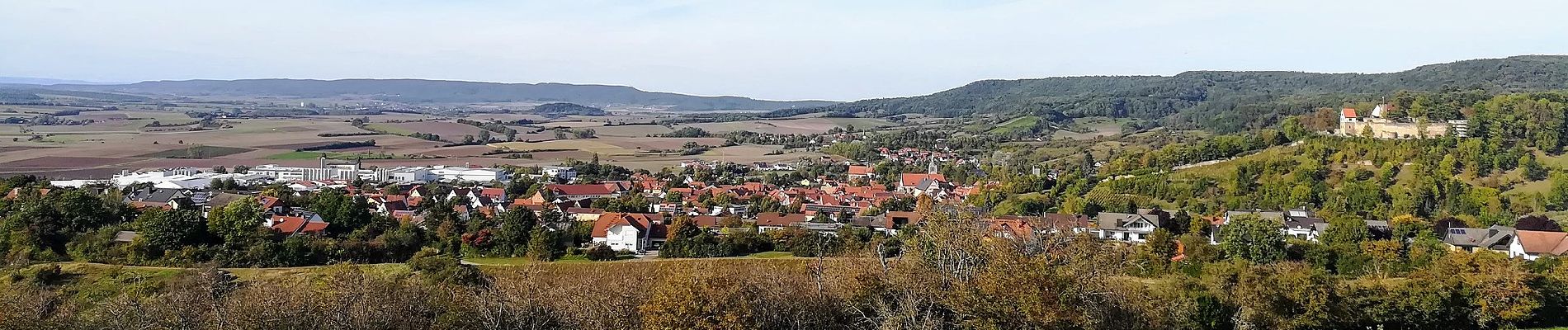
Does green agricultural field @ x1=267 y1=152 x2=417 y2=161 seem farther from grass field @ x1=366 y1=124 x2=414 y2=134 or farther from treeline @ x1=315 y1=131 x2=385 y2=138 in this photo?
grass field @ x1=366 y1=124 x2=414 y2=134

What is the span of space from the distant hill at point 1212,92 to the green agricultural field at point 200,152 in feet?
183

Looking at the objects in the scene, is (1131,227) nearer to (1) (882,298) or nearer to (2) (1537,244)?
(2) (1537,244)

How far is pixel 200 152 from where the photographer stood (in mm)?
55719

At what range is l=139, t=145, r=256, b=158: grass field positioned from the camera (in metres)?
54.0

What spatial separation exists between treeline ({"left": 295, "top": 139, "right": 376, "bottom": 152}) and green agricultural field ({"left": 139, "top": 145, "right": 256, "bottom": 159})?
3.61 meters

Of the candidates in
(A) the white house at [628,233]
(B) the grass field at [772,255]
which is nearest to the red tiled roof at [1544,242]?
(B) the grass field at [772,255]

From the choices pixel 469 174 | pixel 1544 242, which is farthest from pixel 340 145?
→ pixel 1544 242

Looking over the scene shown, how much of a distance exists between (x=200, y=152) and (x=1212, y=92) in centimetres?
9069

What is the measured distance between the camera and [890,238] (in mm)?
25812

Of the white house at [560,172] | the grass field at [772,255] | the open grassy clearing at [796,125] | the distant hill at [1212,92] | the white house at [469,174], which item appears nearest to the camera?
the grass field at [772,255]

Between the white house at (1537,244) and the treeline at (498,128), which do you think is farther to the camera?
the treeline at (498,128)

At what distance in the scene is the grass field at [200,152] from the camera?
5403 cm

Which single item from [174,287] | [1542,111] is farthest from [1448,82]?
[174,287]

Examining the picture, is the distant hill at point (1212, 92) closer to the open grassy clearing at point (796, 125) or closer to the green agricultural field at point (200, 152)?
the open grassy clearing at point (796, 125)
